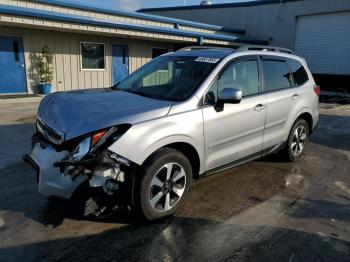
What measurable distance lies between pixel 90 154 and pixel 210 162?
5.03 feet

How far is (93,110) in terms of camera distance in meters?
3.49

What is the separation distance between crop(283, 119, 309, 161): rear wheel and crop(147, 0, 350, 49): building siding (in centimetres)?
1617

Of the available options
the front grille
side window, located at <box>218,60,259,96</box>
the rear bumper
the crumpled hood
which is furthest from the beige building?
the rear bumper

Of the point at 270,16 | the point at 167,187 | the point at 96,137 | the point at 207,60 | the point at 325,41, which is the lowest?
the point at 167,187

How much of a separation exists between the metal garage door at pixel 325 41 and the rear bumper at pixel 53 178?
65.3 ft

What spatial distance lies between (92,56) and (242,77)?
11988 millimetres

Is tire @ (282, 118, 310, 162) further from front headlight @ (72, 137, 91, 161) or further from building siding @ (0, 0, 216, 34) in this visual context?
building siding @ (0, 0, 216, 34)

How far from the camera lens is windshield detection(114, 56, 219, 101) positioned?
4.04 meters

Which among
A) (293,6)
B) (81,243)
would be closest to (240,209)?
(81,243)

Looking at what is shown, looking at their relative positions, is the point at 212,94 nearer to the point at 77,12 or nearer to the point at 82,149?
the point at 82,149

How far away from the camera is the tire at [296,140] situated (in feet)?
18.1

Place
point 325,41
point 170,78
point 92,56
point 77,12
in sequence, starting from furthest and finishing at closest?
point 325,41, point 92,56, point 77,12, point 170,78

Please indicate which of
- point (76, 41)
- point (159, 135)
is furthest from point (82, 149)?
point (76, 41)

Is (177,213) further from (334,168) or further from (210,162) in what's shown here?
(334,168)
